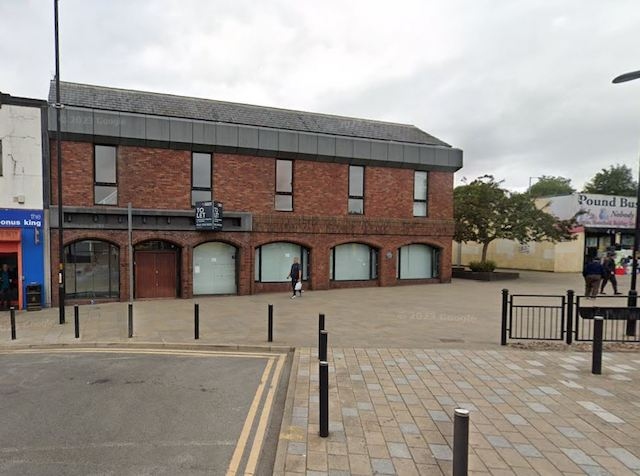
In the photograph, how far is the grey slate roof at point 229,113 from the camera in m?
16.2

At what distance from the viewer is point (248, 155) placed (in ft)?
56.9

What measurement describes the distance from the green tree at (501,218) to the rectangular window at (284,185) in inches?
477

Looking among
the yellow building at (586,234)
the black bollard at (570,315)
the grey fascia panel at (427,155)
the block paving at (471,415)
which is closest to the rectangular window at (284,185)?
the grey fascia panel at (427,155)

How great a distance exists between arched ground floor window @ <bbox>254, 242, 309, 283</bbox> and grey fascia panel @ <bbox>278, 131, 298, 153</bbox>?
437cm

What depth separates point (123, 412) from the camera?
17.3 feet

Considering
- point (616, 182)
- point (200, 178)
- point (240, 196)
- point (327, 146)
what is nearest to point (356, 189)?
point (327, 146)

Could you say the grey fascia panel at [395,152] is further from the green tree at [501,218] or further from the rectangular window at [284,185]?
the green tree at [501,218]

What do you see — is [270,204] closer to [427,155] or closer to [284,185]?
[284,185]

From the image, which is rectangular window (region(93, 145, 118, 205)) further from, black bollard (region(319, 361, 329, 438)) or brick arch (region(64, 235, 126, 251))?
black bollard (region(319, 361, 329, 438))

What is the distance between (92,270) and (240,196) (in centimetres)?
648

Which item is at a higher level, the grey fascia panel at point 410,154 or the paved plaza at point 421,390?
the grey fascia panel at point 410,154

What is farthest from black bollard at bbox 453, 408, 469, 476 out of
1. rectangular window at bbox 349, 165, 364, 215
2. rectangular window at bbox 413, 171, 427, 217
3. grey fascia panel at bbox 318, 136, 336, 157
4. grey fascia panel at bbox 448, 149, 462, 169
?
grey fascia panel at bbox 448, 149, 462, 169

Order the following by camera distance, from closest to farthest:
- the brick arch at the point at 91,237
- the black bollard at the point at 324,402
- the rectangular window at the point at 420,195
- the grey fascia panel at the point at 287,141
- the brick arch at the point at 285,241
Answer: the black bollard at the point at 324,402
the brick arch at the point at 91,237
the brick arch at the point at 285,241
the grey fascia panel at the point at 287,141
the rectangular window at the point at 420,195

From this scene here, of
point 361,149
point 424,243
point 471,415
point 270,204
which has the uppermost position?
point 361,149
